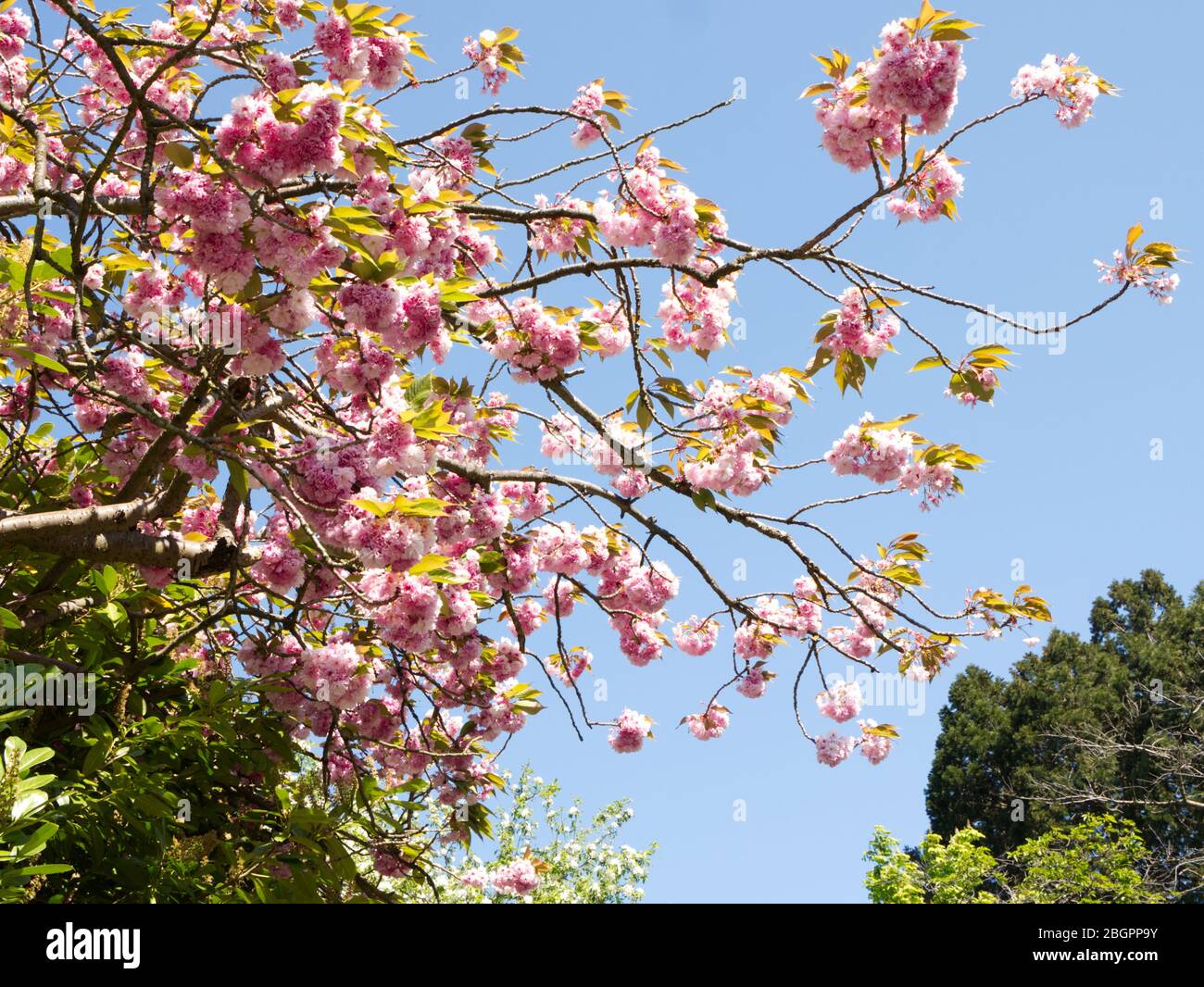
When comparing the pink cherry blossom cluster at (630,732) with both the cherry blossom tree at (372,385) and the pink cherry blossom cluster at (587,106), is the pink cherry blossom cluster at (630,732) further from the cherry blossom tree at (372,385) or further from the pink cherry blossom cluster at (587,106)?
the pink cherry blossom cluster at (587,106)

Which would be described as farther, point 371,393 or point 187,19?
point 187,19

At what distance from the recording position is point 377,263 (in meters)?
3.33

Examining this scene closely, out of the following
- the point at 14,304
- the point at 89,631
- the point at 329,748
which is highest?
the point at 14,304

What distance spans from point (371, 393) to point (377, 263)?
540mm

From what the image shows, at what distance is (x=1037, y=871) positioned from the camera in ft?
53.8

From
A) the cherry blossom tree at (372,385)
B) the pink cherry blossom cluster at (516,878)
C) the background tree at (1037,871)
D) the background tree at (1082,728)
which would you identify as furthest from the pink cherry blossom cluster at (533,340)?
the background tree at (1082,728)

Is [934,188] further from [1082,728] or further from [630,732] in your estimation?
[1082,728]

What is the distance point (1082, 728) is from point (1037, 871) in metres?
4.57

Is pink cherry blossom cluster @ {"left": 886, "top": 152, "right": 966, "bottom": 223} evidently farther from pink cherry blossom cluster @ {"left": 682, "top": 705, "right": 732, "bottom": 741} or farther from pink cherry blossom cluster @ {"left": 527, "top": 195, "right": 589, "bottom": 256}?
pink cherry blossom cluster @ {"left": 682, "top": 705, "right": 732, "bottom": 741}

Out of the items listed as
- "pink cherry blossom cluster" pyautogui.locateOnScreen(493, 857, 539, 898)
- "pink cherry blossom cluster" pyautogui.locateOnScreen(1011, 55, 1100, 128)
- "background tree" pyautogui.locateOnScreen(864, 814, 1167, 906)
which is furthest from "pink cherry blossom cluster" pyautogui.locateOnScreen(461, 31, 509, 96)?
"background tree" pyautogui.locateOnScreen(864, 814, 1167, 906)
